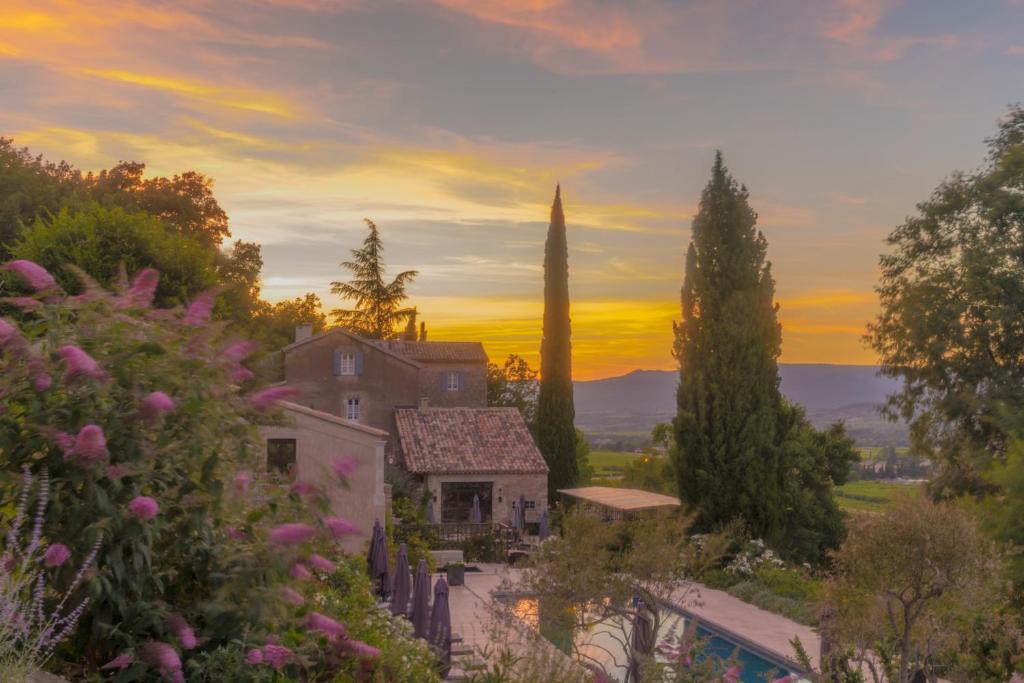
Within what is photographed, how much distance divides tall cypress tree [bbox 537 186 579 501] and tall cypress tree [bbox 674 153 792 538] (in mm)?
11773

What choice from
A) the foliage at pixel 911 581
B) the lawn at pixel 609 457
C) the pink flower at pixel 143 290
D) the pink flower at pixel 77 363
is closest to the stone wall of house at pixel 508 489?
the foliage at pixel 911 581

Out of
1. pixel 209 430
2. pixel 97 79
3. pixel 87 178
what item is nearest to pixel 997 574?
pixel 209 430

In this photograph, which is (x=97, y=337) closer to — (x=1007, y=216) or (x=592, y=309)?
(x=1007, y=216)

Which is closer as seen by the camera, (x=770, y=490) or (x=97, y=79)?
(x=97, y=79)

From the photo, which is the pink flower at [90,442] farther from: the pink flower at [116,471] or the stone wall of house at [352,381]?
the stone wall of house at [352,381]

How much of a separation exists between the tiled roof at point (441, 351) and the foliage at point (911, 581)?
3420cm

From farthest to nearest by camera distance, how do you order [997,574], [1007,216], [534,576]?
[1007,216] < [534,576] < [997,574]

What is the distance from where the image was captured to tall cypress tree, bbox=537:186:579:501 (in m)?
40.7

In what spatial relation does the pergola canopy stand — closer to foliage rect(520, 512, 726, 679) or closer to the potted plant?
the potted plant

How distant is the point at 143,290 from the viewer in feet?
21.6

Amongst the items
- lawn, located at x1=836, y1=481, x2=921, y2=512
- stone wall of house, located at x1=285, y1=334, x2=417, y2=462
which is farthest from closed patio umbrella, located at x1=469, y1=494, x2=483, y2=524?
lawn, located at x1=836, y1=481, x2=921, y2=512

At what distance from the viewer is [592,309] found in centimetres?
4759

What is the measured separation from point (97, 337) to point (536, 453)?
103ft

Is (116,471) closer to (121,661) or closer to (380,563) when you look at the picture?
(121,661)
